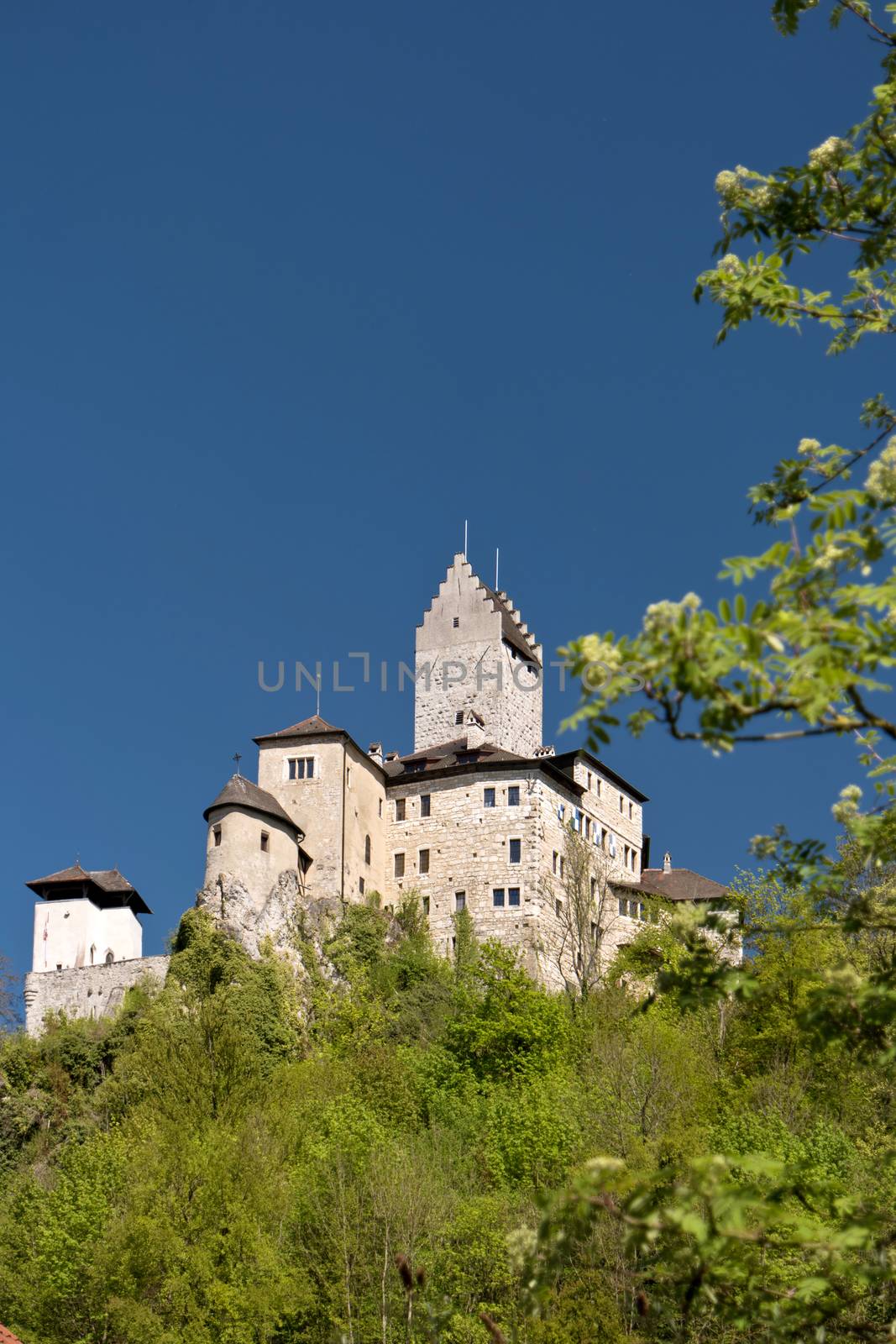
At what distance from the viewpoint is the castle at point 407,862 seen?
59375mm

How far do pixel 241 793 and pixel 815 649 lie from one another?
2140 inches

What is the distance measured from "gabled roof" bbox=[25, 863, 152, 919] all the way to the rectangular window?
28.8 feet

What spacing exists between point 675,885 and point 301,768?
58.5 feet

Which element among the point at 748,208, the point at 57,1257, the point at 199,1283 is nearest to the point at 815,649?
the point at 748,208

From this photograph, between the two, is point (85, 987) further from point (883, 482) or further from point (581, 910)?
point (883, 482)

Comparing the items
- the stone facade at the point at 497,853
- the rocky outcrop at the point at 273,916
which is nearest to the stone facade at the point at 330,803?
the stone facade at the point at 497,853

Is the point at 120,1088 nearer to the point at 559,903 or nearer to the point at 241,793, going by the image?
the point at 241,793

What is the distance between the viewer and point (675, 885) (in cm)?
7144

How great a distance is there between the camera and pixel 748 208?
32.3 feet

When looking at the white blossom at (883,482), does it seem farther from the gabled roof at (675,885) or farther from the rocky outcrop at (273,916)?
the gabled roof at (675,885)

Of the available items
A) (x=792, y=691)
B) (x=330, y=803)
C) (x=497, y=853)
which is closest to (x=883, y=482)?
(x=792, y=691)

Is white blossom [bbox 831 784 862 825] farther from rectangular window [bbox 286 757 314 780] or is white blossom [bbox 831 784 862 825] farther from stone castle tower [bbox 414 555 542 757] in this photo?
stone castle tower [bbox 414 555 542 757]

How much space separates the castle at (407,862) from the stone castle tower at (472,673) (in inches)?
Answer: 67.6

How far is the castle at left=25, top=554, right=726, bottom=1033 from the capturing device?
5938cm
